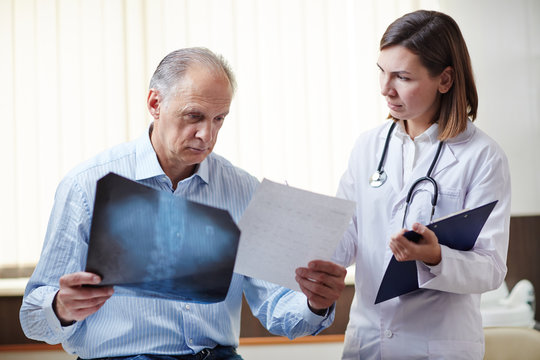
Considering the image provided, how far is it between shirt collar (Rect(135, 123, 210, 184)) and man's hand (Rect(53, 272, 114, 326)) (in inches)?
16.7

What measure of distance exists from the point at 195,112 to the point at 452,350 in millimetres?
957

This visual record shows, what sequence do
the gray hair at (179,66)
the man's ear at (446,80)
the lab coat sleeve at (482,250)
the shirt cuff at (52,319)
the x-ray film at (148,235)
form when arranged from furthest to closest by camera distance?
the man's ear at (446,80) → the gray hair at (179,66) → the lab coat sleeve at (482,250) → the shirt cuff at (52,319) → the x-ray film at (148,235)

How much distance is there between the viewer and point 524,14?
290cm

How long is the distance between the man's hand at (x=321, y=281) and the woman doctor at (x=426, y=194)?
24 centimetres

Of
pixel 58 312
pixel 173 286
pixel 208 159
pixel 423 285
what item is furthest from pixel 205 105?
pixel 423 285

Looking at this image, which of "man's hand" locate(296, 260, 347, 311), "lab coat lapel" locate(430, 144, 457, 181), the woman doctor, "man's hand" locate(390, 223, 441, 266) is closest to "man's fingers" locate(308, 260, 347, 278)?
"man's hand" locate(296, 260, 347, 311)

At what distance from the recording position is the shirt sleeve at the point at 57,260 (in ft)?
4.11

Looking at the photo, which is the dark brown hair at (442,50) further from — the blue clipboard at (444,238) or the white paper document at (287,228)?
the white paper document at (287,228)

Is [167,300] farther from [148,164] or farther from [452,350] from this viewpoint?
[452,350]

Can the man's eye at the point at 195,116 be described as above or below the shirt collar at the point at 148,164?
above

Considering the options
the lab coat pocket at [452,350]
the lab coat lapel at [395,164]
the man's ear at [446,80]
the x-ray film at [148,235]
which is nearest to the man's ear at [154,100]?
the x-ray film at [148,235]

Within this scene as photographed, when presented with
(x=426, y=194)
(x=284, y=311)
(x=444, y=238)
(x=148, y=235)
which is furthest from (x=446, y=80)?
(x=148, y=235)

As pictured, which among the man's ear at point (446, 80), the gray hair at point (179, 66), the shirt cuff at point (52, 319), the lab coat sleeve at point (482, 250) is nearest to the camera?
the shirt cuff at point (52, 319)

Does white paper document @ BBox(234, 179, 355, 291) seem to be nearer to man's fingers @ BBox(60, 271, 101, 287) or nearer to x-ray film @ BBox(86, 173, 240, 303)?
x-ray film @ BBox(86, 173, 240, 303)
